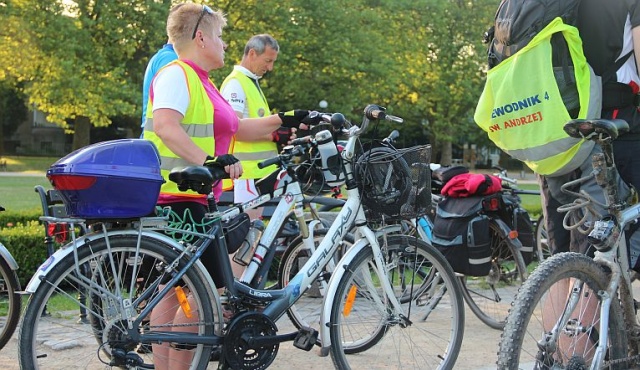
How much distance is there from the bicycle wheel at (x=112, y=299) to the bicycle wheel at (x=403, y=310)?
72cm

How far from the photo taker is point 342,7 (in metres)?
31.1

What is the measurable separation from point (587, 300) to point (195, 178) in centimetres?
171

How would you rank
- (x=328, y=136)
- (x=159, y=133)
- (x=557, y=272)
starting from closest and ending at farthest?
(x=557, y=272) < (x=159, y=133) < (x=328, y=136)

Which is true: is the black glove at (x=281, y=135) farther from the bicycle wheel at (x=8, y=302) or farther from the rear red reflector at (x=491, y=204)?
the bicycle wheel at (x=8, y=302)

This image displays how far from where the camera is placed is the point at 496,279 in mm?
5883

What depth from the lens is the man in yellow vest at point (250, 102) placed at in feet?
17.7

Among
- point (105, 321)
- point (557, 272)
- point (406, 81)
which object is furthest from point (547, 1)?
point (406, 81)

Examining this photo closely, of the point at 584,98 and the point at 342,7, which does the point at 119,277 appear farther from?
the point at 342,7

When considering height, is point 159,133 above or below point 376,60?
below

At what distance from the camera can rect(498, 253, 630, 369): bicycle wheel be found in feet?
9.68

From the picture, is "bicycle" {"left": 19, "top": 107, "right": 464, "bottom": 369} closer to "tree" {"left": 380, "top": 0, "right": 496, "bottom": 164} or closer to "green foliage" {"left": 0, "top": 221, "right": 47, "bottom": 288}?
"green foliage" {"left": 0, "top": 221, "right": 47, "bottom": 288}

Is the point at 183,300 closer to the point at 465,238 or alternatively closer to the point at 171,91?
the point at 171,91

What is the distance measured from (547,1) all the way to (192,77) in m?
1.64

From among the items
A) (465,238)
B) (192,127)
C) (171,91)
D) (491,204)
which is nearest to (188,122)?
(192,127)
